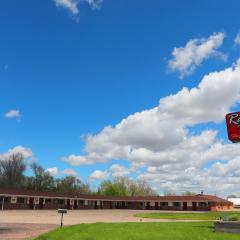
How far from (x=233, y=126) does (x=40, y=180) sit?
93.9 meters

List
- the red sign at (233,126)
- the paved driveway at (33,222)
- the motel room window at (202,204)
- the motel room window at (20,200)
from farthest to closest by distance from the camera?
the motel room window at (202,204) → the motel room window at (20,200) → the red sign at (233,126) → the paved driveway at (33,222)

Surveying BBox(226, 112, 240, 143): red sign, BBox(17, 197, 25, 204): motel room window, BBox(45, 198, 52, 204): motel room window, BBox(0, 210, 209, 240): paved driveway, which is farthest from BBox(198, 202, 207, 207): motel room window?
BBox(226, 112, 240, 143): red sign

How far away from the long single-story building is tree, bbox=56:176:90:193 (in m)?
25.1

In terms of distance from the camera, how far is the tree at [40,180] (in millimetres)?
106188

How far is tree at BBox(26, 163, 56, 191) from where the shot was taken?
106 meters

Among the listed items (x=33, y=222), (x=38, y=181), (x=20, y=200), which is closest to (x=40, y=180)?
(x=38, y=181)

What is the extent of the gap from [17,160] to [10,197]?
4496 cm

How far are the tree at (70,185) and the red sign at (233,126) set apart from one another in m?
95.9

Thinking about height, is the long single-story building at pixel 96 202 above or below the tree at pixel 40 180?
below

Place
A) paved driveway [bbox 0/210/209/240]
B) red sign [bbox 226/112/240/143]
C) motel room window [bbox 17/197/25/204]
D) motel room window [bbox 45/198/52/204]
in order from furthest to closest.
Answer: motel room window [bbox 45/198/52/204] < motel room window [bbox 17/197/25/204] < red sign [bbox 226/112/240/143] < paved driveway [bbox 0/210/209/240]

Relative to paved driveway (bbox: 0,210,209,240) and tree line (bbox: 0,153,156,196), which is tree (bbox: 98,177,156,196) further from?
paved driveway (bbox: 0,210,209,240)

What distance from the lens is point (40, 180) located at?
Answer: 108312 mm

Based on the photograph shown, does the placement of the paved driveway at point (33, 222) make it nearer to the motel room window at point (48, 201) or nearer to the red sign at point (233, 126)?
the red sign at point (233, 126)

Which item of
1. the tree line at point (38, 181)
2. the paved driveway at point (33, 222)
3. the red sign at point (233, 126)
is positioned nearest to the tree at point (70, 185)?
the tree line at point (38, 181)
